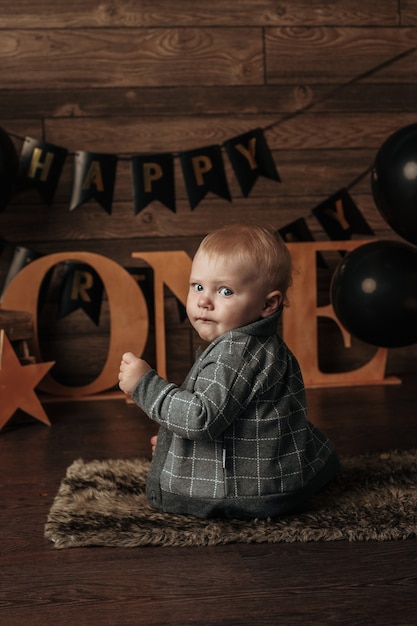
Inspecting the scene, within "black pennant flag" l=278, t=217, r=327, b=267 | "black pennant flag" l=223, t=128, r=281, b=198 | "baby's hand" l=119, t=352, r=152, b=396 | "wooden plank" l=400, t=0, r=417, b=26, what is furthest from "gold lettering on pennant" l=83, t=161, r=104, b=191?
"baby's hand" l=119, t=352, r=152, b=396

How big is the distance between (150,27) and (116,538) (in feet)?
5.89

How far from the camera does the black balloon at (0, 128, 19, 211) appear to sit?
229 centimetres

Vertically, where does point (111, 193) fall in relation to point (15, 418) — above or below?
above

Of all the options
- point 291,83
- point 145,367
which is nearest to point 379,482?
point 145,367

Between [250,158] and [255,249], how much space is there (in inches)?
51.6

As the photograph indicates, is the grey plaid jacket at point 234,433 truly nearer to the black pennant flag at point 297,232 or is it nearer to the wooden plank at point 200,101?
the black pennant flag at point 297,232

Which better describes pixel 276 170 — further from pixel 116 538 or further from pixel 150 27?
pixel 116 538

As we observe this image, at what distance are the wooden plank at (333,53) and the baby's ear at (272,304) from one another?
142cm

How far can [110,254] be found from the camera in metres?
2.69

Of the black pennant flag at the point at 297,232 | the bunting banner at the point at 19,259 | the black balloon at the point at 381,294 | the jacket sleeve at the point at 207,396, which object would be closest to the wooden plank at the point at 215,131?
the black pennant flag at the point at 297,232

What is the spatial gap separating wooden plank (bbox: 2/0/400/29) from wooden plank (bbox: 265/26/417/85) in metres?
0.04

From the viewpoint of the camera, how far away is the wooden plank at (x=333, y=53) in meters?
2.70

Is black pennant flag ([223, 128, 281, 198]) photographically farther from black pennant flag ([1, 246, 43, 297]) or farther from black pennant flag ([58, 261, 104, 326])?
black pennant flag ([1, 246, 43, 297])

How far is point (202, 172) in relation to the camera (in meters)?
2.67
